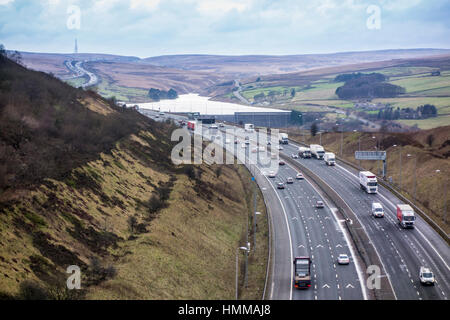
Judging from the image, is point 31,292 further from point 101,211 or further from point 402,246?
point 402,246

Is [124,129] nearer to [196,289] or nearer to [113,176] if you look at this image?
[113,176]

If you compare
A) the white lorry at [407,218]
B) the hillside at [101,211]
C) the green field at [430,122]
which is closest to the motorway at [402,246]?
the white lorry at [407,218]

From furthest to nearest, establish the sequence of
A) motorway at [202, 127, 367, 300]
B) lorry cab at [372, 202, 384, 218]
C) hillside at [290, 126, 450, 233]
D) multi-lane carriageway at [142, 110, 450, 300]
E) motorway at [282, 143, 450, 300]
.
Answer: hillside at [290, 126, 450, 233] → lorry cab at [372, 202, 384, 218] → motorway at [282, 143, 450, 300] → multi-lane carriageway at [142, 110, 450, 300] → motorway at [202, 127, 367, 300]

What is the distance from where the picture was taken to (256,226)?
76875 millimetres

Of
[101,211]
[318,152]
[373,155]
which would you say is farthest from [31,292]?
[318,152]

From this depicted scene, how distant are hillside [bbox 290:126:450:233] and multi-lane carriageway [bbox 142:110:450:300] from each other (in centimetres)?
671

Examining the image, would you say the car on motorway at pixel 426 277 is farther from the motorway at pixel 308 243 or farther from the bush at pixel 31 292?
the bush at pixel 31 292

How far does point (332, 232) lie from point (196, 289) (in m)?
25.3

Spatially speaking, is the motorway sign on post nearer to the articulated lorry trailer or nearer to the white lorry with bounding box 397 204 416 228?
the white lorry with bounding box 397 204 416 228

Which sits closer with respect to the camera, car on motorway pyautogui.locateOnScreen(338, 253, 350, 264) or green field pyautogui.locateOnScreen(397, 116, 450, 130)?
car on motorway pyautogui.locateOnScreen(338, 253, 350, 264)

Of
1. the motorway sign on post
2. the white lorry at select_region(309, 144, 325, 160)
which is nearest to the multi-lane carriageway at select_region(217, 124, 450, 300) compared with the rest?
the motorway sign on post

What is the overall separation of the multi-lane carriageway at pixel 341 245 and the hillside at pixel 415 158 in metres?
6.71

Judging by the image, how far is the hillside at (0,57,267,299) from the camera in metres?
45.8

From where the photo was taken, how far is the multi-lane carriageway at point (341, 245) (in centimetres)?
5184
